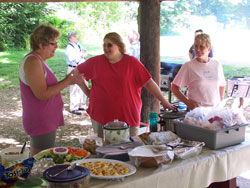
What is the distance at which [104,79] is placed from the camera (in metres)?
2.82

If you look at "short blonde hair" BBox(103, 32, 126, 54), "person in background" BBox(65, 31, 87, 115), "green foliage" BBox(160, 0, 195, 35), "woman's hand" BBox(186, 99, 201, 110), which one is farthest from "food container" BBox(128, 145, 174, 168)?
"green foliage" BBox(160, 0, 195, 35)

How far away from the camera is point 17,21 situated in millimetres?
14633

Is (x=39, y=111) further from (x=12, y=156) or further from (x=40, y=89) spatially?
(x=12, y=156)

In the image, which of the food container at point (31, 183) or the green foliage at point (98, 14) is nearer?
the food container at point (31, 183)

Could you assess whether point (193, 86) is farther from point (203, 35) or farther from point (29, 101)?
point (29, 101)

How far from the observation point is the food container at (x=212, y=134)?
228cm

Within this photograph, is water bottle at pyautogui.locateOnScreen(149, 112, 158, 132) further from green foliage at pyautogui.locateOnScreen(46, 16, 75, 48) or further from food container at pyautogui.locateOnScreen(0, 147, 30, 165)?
green foliage at pyautogui.locateOnScreen(46, 16, 75, 48)

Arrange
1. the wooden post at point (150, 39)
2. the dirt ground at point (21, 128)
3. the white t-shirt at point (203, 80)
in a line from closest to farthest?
the white t-shirt at point (203, 80)
the wooden post at point (150, 39)
the dirt ground at point (21, 128)

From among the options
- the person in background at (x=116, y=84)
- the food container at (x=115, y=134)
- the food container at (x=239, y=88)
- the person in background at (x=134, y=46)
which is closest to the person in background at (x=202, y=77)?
the person in background at (x=116, y=84)

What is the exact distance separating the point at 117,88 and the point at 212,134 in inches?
35.5

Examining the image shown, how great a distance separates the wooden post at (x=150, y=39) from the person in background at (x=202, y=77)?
1471mm

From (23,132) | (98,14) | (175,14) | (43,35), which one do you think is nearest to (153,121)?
(43,35)

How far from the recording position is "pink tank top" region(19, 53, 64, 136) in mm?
2508

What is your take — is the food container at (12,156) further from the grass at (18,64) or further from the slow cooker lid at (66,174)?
the grass at (18,64)
